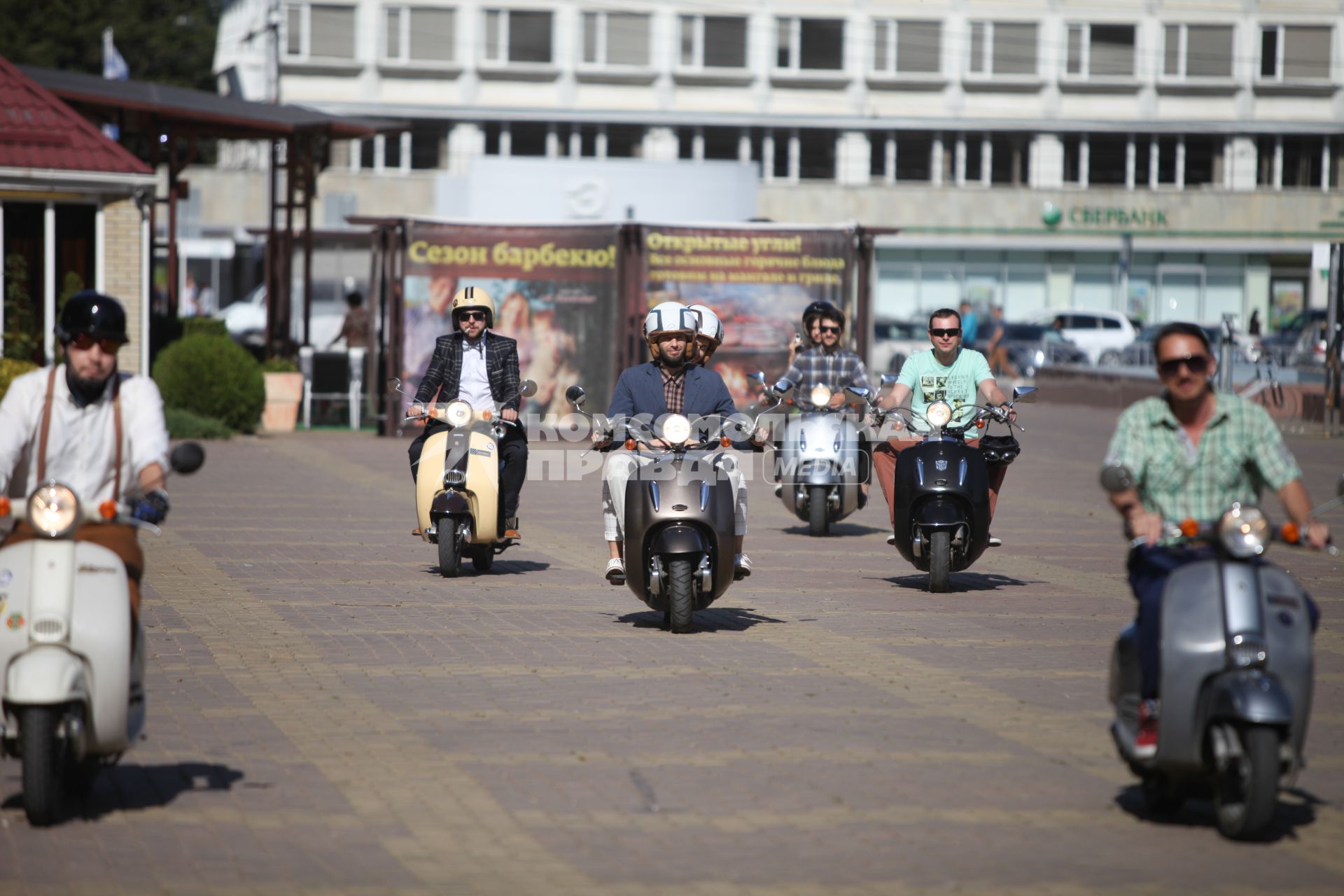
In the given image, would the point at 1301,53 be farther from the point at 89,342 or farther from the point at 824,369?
the point at 89,342

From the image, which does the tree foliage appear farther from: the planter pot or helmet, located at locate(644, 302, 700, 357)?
helmet, located at locate(644, 302, 700, 357)

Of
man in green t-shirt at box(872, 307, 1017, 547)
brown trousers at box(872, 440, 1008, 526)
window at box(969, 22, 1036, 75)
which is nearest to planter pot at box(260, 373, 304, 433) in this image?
brown trousers at box(872, 440, 1008, 526)

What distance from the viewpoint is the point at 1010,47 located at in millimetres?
64562

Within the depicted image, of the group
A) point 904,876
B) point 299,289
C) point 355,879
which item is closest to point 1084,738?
point 904,876

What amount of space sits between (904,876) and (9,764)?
3280 millimetres

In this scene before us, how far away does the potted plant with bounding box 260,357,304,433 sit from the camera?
85.7 feet

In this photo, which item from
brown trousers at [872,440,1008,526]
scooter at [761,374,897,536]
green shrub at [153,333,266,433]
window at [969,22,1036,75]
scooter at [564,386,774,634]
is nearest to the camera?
scooter at [564,386,774,634]

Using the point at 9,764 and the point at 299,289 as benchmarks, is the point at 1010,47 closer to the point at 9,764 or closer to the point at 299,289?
the point at 299,289

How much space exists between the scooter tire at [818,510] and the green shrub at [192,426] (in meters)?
10.2

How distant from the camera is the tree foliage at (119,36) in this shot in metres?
63.8

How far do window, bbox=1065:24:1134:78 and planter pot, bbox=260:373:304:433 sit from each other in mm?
44107

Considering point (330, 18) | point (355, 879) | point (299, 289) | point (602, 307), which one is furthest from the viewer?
point (330, 18)

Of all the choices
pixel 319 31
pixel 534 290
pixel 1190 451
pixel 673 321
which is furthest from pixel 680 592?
pixel 319 31

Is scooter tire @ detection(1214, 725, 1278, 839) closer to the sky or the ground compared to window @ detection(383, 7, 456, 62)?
closer to the ground
